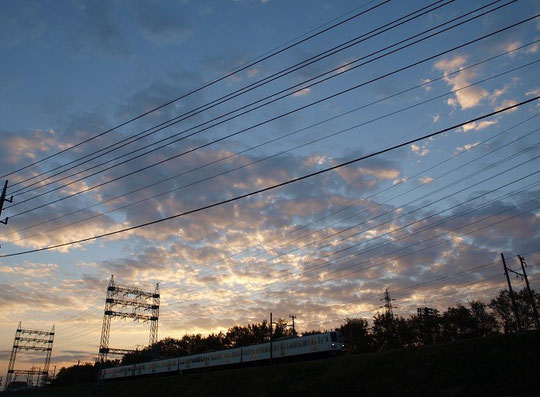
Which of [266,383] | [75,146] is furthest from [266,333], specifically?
[75,146]

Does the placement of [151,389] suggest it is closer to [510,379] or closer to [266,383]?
[266,383]

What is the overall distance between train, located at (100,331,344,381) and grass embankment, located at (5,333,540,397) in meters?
6.53

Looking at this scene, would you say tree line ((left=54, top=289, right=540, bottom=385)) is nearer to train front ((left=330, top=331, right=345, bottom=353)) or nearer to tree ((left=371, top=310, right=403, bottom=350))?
tree ((left=371, top=310, right=403, bottom=350))

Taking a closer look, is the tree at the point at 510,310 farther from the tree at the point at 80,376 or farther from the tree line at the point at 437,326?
the tree at the point at 80,376

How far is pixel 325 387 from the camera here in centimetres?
3262

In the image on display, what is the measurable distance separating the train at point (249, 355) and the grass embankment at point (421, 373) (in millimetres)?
6533

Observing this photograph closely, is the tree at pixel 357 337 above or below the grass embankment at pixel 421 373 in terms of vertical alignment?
above

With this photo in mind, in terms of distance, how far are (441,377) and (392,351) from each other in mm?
7129

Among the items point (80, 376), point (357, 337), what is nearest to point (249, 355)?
point (357, 337)

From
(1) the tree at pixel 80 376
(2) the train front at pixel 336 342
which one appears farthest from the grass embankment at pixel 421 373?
(1) the tree at pixel 80 376

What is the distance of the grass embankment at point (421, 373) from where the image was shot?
23078 millimetres

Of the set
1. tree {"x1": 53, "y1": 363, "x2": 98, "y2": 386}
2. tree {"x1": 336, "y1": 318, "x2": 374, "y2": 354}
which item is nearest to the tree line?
tree {"x1": 336, "y1": 318, "x2": 374, "y2": 354}

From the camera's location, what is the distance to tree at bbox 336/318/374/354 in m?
91.3

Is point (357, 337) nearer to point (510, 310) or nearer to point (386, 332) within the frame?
point (386, 332)
